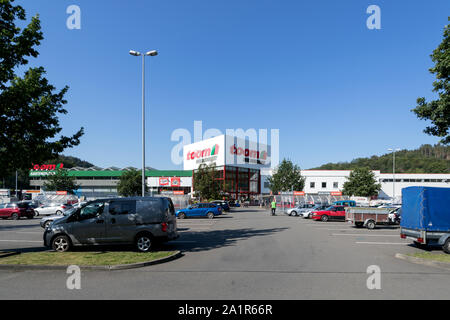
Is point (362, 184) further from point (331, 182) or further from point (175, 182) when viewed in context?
point (175, 182)

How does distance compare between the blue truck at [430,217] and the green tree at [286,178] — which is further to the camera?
the green tree at [286,178]

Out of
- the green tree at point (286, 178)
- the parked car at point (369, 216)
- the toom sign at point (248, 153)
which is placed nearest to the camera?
the parked car at point (369, 216)

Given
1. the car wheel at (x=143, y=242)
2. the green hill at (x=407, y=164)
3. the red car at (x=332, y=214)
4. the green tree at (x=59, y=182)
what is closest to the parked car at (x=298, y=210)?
the red car at (x=332, y=214)

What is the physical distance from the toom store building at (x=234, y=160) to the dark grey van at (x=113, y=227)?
4784cm

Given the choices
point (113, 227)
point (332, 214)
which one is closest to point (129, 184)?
point (332, 214)

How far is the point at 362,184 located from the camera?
57.0 meters

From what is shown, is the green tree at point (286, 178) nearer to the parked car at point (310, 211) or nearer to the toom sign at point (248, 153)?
the toom sign at point (248, 153)

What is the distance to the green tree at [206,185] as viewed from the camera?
154 ft

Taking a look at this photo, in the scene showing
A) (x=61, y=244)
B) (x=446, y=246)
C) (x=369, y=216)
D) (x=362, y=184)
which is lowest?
(x=369, y=216)

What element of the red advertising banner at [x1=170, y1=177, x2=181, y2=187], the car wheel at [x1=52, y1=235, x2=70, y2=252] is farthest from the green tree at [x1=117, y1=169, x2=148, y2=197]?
the car wheel at [x1=52, y1=235, x2=70, y2=252]

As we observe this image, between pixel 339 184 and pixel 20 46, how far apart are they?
76.9m

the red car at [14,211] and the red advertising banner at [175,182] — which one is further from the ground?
the red advertising banner at [175,182]

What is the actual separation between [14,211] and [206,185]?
24.6m
